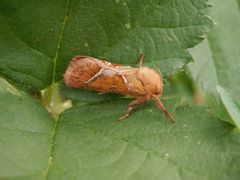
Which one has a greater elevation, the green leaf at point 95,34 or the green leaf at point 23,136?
the green leaf at point 95,34

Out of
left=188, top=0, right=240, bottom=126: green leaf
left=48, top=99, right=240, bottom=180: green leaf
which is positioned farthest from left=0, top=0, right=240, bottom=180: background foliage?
left=188, top=0, right=240, bottom=126: green leaf

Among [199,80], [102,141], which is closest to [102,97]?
[102,141]

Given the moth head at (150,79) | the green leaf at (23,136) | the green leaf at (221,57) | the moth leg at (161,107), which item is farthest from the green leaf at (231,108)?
the green leaf at (221,57)

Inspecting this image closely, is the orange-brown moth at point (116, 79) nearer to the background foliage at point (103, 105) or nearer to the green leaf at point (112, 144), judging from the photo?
the background foliage at point (103, 105)

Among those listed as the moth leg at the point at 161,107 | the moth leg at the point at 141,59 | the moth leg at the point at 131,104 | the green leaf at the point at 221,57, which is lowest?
the green leaf at the point at 221,57

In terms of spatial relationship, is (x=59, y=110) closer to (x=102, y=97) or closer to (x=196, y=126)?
(x=102, y=97)

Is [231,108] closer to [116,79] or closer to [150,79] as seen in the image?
[150,79]
